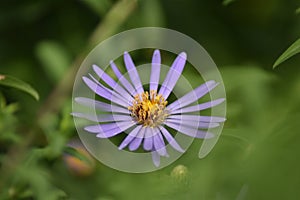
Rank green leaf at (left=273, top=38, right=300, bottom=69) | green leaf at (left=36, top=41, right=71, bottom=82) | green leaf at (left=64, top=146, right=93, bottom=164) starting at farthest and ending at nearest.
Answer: green leaf at (left=36, top=41, right=71, bottom=82), green leaf at (left=64, top=146, right=93, bottom=164), green leaf at (left=273, top=38, right=300, bottom=69)

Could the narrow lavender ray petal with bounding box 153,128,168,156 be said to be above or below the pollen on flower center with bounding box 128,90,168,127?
below

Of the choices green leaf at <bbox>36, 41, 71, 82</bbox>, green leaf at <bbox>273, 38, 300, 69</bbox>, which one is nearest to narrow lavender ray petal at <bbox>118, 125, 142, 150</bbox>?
green leaf at <bbox>273, 38, 300, 69</bbox>

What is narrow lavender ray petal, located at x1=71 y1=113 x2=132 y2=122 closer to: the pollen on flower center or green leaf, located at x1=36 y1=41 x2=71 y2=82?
the pollen on flower center

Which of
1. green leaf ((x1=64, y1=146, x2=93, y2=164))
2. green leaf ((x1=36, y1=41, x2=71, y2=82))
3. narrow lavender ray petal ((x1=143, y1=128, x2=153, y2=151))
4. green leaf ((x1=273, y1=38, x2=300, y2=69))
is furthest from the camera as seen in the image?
green leaf ((x1=36, y1=41, x2=71, y2=82))

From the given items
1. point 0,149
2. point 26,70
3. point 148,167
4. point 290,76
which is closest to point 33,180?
point 148,167

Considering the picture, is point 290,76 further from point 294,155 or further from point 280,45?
point 294,155

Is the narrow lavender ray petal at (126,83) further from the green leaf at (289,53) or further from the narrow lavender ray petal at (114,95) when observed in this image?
the green leaf at (289,53)
